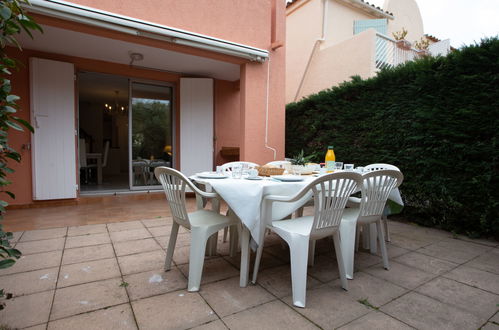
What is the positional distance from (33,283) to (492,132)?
4.53 metres

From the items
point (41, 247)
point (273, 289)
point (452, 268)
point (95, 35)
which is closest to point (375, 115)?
point (452, 268)

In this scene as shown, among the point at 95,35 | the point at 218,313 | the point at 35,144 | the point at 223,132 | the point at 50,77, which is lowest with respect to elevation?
the point at 218,313

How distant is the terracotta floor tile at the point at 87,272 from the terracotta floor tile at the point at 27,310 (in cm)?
17

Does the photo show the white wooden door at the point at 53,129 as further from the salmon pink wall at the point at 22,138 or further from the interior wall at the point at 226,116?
the interior wall at the point at 226,116

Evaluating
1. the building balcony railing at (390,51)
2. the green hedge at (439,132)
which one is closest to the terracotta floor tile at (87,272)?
Result: the green hedge at (439,132)

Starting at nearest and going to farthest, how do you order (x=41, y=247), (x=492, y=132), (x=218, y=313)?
1. (x=218, y=313)
2. (x=41, y=247)
3. (x=492, y=132)

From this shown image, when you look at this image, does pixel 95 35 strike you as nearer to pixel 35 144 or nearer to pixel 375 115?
pixel 35 144

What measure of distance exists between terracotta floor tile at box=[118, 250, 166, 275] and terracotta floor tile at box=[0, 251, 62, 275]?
56 centimetres

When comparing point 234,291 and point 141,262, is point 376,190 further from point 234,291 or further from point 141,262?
point 141,262

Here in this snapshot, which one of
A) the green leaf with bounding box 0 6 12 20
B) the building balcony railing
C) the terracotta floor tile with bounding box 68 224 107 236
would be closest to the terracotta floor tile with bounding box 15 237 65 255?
the terracotta floor tile with bounding box 68 224 107 236

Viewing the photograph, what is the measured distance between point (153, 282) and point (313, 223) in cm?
126

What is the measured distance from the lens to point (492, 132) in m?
3.01

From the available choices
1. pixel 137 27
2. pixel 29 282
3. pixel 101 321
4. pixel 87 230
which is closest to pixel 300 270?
pixel 101 321

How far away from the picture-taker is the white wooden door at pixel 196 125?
18.6ft
